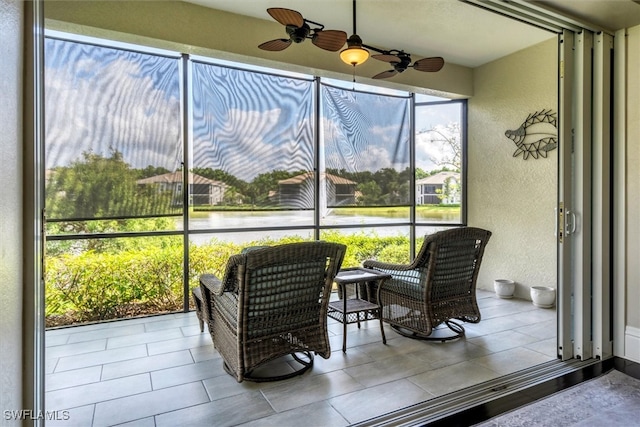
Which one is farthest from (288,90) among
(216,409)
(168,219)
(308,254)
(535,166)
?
(216,409)

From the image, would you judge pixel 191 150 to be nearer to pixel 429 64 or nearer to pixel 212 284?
pixel 212 284

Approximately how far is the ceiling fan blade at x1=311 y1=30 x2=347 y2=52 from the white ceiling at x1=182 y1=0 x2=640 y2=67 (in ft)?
2.36

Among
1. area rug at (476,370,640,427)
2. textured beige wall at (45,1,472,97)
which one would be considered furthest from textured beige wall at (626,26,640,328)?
textured beige wall at (45,1,472,97)

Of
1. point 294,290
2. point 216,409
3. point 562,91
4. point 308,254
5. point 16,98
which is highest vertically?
point 562,91

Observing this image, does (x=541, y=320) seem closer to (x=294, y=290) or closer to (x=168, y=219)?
(x=294, y=290)

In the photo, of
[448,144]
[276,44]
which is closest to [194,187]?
[276,44]

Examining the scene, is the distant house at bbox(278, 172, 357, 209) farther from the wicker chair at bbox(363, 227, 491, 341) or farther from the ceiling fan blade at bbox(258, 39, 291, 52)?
the ceiling fan blade at bbox(258, 39, 291, 52)

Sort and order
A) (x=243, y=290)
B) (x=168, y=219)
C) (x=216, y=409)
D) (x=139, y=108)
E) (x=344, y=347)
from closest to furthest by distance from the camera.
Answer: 1. (x=216, y=409)
2. (x=243, y=290)
3. (x=344, y=347)
4. (x=139, y=108)
5. (x=168, y=219)

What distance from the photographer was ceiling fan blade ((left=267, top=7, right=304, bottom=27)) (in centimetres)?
273

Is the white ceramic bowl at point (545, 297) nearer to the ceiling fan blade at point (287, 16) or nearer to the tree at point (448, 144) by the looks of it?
the tree at point (448, 144)

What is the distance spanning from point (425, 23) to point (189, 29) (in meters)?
2.49

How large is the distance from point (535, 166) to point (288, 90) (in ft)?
10.9

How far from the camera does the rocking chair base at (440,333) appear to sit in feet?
11.4

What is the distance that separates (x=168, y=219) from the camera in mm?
4336
